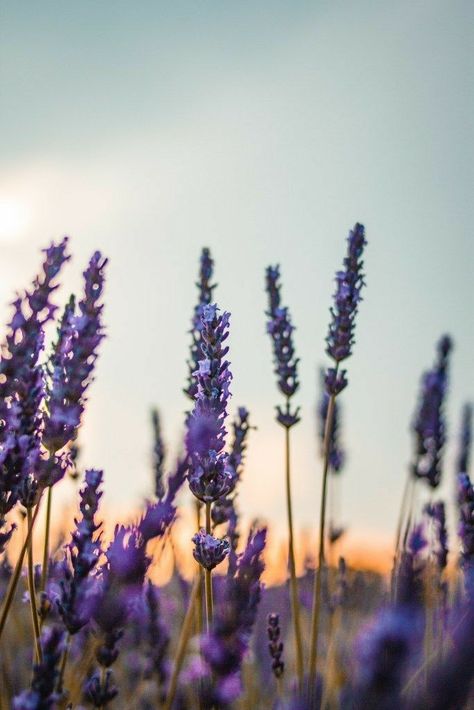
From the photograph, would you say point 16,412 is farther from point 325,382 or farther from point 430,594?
point 430,594

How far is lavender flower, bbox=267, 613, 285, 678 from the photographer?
2.35 meters

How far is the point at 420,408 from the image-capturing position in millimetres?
3824

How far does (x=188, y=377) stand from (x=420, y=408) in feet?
4.32

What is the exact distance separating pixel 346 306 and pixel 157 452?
64.6 inches

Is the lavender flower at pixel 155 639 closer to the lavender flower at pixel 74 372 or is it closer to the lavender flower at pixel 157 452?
the lavender flower at pixel 157 452

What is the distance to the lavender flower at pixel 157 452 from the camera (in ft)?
12.5

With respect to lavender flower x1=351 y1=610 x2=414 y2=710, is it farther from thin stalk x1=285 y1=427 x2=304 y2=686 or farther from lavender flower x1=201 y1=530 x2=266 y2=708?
thin stalk x1=285 y1=427 x2=304 y2=686

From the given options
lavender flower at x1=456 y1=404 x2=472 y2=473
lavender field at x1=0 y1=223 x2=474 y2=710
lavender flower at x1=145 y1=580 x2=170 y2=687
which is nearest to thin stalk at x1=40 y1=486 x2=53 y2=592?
lavender field at x1=0 y1=223 x2=474 y2=710

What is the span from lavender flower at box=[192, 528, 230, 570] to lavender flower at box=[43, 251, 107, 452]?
1.48ft

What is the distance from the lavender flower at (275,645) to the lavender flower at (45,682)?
1.14 m

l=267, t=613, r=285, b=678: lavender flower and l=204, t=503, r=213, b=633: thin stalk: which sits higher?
l=204, t=503, r=213, b=633: thin stalk

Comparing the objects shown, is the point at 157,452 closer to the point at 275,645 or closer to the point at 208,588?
the point at 275,645

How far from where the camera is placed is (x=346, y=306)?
2.92m

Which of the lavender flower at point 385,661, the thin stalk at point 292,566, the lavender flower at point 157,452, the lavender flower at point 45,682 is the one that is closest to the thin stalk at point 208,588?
the thin stalk at point 292,566
